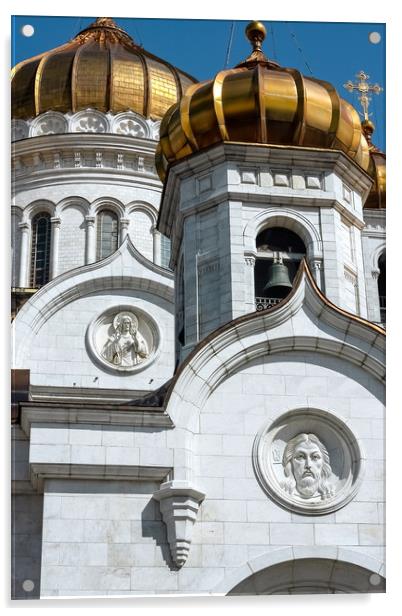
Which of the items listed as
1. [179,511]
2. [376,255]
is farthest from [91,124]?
[179,511]

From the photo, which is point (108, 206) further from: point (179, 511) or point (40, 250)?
point (179, 511)

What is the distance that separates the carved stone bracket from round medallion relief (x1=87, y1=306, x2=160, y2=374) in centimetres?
556

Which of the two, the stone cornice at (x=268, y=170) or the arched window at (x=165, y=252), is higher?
the arched window at (x=165, y=252)

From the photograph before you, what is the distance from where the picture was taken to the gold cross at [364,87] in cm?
1189

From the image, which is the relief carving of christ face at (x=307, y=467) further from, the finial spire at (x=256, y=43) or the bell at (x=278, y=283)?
the finial spire at (x=256, y=43)

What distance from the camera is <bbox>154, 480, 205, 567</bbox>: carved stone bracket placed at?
10.0 metres

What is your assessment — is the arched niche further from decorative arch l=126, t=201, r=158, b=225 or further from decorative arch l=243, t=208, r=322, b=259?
decorative arch l=126, t=201, r=158, b=225

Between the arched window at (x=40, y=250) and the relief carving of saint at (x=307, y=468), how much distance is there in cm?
826

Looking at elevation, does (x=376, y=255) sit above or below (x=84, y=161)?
below

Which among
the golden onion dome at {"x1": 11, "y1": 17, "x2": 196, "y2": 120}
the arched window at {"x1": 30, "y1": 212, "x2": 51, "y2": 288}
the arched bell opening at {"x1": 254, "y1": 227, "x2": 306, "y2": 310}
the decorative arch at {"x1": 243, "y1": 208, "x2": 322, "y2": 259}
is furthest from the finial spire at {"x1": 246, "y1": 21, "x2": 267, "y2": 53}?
the arched window at {"x1": 30, "y1": 212, "x2": 51, "y2": 288}

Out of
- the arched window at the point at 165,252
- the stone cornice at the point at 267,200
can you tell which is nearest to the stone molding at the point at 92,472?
the stone cornice at the point at 267,200

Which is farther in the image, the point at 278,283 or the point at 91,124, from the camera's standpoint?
the point at 91,124

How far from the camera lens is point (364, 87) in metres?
12.5

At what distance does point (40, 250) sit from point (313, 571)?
9.71 meters
